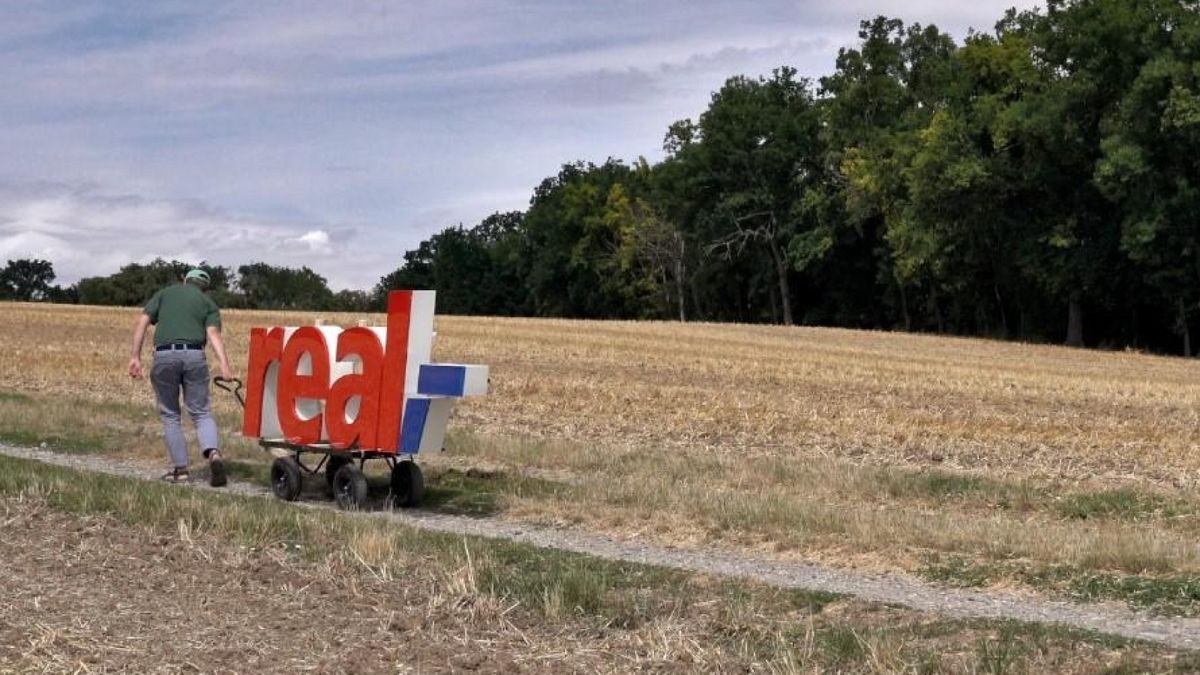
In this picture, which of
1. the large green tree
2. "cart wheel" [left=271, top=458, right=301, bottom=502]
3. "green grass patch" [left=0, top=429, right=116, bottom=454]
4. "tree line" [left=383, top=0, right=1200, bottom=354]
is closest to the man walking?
"cart wheel" [left=271, top=458, right=301, bottom=502]

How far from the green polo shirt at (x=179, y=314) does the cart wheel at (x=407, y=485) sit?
2384 mm

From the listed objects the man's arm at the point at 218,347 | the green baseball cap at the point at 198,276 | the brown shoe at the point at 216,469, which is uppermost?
the green baseball cap at the point at 198,276

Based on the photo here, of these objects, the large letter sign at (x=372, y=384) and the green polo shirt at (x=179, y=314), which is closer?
the large letter sign at (x=372, y=384)

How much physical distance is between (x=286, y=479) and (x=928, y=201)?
148ft

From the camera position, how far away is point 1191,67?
44.4m

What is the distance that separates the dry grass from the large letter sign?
46.9 inches

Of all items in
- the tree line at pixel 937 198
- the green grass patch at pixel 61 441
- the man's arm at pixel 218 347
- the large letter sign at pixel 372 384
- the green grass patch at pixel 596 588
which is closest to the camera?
the green grass patch at pixel 596 588

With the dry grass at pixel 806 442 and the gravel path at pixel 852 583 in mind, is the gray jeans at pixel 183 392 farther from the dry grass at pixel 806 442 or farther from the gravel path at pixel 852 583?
the dry grass at pixel 806 442

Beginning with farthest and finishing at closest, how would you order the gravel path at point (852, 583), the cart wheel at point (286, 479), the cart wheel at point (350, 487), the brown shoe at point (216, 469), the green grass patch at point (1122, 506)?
the brown shoe at point (216, 469) → the cart wheel at point (286, 479) → the green grass patch at point (1122, 506) → the cart wheel at point (350, 487) → the gravel path at point (852, 583)

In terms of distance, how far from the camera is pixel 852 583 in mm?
8547

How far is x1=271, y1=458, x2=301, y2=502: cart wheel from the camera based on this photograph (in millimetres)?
12273

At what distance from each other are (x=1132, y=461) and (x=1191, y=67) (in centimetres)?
3330

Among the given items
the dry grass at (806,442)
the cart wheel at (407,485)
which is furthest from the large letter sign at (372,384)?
the dry grass at (806,442)

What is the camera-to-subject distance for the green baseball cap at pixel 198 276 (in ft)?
42.3
